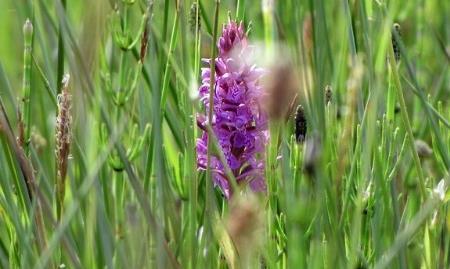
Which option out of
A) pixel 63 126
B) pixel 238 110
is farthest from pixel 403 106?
pixel 63 126

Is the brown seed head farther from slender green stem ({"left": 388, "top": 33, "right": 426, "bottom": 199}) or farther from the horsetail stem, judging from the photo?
slender green stem ({"left": 388, "top": 33, "right": 426, "bottom": 199})

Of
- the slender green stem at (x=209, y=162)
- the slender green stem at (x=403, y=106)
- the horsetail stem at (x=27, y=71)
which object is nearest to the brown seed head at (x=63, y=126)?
the slender green stem at (x=209, y=162)

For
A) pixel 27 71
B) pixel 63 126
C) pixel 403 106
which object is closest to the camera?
pixel 63 126

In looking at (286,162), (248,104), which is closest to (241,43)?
(248,104)

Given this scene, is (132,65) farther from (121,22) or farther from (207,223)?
(207,223)

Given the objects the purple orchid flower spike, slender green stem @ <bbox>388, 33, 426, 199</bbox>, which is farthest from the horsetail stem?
slender green stem @ <bbox>388, 33, 426, 199</bbox>

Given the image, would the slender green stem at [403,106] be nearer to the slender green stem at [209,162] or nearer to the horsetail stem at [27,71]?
the slender green stem at [209,162]

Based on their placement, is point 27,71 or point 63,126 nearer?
point 63,126

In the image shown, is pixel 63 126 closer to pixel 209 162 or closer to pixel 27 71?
pixel 209 162
